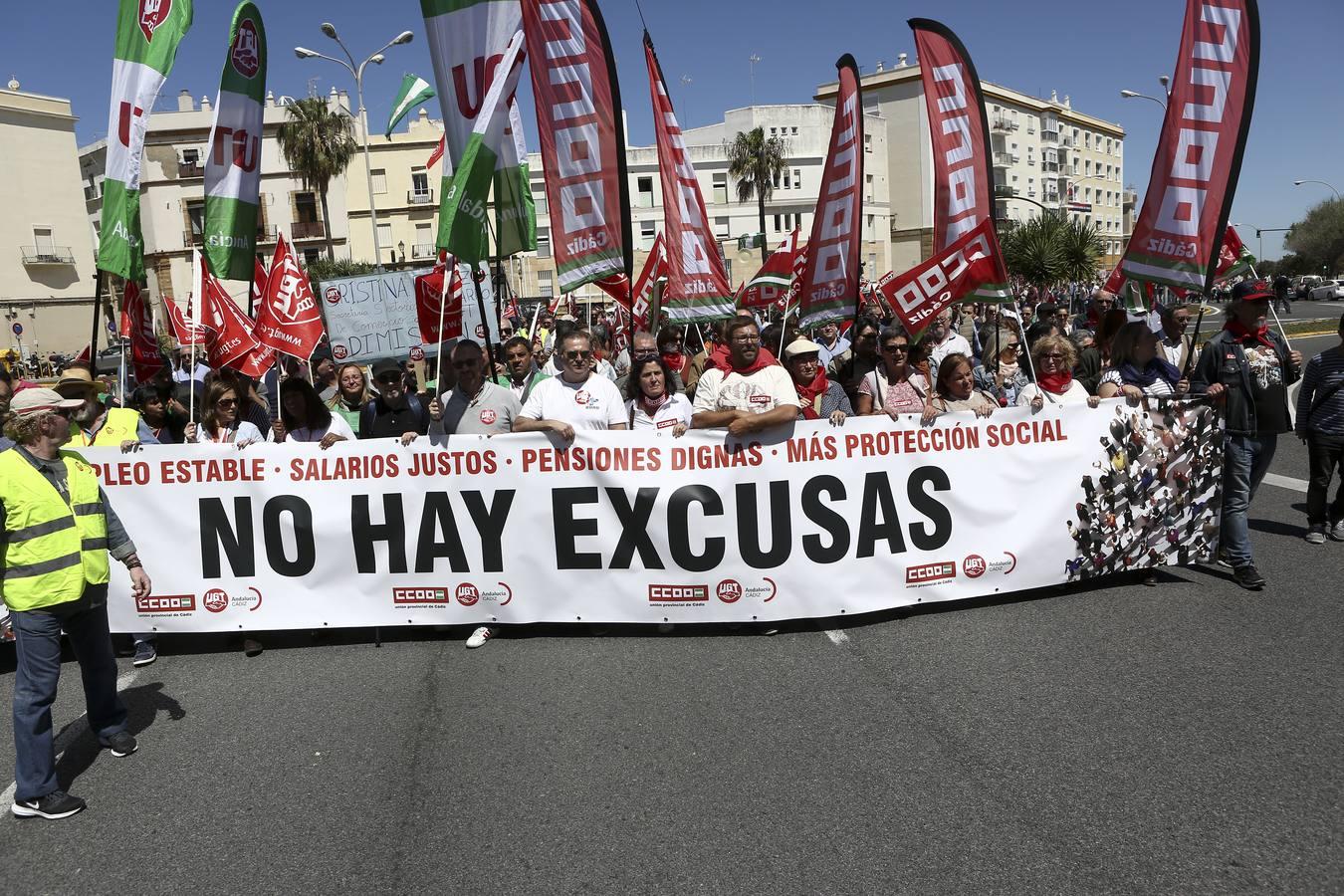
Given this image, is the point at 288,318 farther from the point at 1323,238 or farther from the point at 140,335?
the point at 1323,238

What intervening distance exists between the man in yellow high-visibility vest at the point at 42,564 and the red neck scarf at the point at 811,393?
4.51 metres

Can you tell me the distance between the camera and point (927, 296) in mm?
6500

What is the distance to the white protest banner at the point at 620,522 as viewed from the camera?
18.1ft

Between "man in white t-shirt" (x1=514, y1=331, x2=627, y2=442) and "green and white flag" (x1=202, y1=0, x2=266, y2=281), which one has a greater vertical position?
"green and white flag" (x1=202, y1=0, x2=266, y2=281)

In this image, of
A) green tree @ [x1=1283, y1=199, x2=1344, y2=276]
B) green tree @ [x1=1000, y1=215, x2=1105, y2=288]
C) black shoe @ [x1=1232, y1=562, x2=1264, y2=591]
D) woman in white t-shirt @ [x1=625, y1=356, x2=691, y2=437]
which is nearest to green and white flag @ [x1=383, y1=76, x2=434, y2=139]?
woman in white t-shirt @ [x1=625, y1=356, x2=691, y2=437]

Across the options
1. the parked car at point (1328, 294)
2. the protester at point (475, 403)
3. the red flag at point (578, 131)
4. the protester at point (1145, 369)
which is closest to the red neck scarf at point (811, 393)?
the red flag at point (578, 131)

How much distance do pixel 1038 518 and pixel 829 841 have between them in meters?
3.13

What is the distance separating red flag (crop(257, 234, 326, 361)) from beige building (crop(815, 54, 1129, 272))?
186ft

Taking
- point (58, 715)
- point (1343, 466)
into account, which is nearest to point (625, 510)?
point (58, 715)

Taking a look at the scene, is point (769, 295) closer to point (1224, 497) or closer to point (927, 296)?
point (927, 296)

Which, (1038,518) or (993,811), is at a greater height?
(1038,518)

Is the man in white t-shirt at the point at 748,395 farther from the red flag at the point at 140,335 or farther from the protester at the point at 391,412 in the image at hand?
the red flag at the point at 140,335

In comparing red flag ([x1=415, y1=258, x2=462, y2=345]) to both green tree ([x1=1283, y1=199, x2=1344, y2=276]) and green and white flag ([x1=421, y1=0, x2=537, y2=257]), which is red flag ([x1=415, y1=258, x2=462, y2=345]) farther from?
green tree ([x1=1283, y1=199, x2=1344, y2=276])

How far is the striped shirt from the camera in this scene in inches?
262
